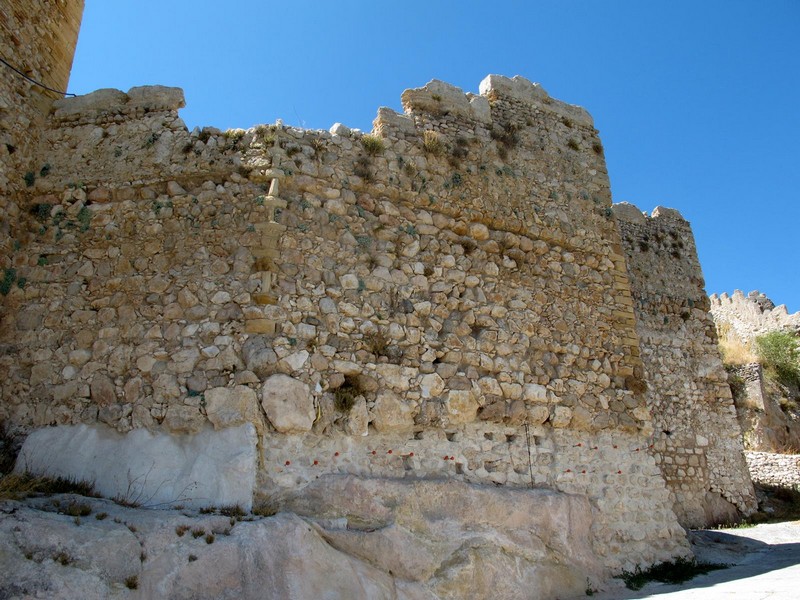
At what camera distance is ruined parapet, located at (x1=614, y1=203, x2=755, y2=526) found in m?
13.7

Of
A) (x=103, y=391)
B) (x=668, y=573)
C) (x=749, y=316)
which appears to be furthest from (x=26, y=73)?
(x=749, y=316)

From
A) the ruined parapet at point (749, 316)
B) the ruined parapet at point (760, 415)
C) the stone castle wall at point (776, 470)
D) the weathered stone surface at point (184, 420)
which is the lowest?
the stone castle wall at point (776, 470)

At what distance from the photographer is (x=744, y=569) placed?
8.46 meters

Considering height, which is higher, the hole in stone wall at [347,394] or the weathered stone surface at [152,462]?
the hole in stone wall at [347,394]

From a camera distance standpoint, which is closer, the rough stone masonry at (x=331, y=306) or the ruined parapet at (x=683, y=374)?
the rough stone masonry at (x=331, y=306)

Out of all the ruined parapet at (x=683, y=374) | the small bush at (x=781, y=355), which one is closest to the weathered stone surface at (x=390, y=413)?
the ruined parapet at (x=683, y=374)

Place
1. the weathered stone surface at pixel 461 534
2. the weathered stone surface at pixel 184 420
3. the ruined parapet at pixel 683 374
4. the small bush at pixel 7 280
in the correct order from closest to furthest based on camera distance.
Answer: the weathered stone surface at pixel 461 534, the weathered stone surface at pixel 184 420, the small bush at pixel 7 280, the ruined parapet at pixel 683 374

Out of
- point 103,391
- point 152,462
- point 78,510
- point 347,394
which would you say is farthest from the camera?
point 347,394

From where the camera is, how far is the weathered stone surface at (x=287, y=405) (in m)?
6.58

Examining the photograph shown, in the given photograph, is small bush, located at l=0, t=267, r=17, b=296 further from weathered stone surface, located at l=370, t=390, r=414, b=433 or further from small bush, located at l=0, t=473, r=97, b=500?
weathered stone surface, located at l=370, t=390, r=414, b=433

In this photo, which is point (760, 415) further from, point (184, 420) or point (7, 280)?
point (7, 280)

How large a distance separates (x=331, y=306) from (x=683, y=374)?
10273mm

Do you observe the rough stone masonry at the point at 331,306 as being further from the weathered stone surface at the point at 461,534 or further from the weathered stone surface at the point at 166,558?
the weathered stone surface at the point at 166,558

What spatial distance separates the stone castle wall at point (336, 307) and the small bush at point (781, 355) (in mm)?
15833
